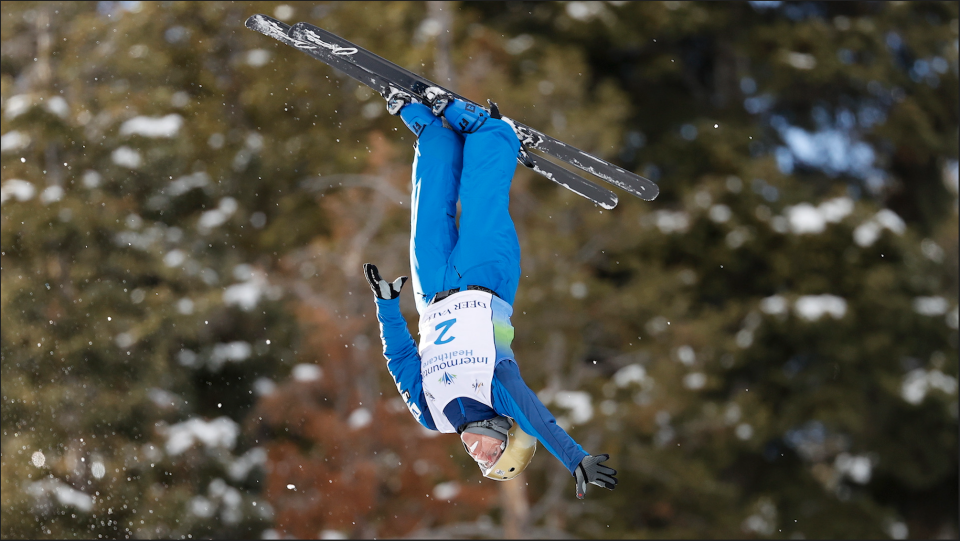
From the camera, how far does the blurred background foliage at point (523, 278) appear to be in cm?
1028

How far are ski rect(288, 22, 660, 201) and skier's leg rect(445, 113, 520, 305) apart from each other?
0.18m

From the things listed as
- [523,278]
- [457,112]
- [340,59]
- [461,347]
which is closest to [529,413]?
[461,347]

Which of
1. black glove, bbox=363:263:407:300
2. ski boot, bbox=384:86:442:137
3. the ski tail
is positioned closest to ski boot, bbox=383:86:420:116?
ski boot, bbox=384:86:442:137

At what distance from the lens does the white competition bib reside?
322cm

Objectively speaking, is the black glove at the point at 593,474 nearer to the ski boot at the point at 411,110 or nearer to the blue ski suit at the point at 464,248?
the blue ski suit at the point at 464,248

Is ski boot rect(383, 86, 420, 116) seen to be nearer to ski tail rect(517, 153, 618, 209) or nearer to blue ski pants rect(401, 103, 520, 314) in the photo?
blue ski pants rect(401, 103, 520, 314)

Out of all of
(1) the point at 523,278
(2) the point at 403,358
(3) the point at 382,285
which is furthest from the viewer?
(1) the point at 523,278

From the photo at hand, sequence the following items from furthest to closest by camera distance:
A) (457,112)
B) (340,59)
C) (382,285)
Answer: (340,59)
(457,112)
(382,285)

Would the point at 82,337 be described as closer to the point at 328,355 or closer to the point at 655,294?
the point at 328,355

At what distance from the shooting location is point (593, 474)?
2.94m

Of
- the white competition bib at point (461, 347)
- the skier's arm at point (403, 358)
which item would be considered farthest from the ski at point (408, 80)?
the skier's arm at point (403, 358)

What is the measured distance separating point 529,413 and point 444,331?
411 mm

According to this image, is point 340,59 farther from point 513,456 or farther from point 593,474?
point 593,474

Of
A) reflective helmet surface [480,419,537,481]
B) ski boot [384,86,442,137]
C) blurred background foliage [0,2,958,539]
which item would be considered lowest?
blurred background foliage [0,2,958,539]
